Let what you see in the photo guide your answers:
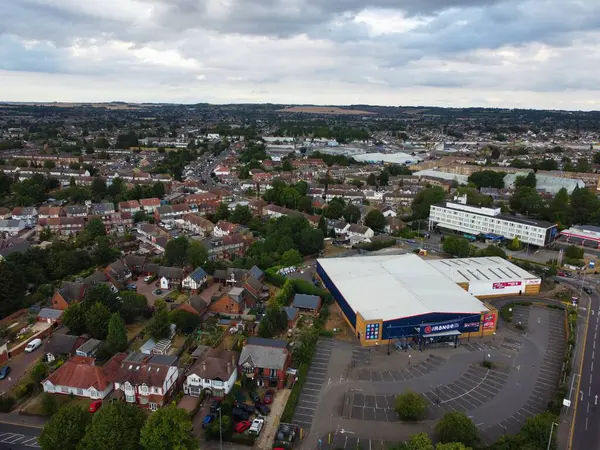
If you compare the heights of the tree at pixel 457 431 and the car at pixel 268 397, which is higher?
the tree at pixel 457 431

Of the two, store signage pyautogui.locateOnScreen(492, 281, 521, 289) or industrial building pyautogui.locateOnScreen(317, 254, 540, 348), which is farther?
store signage pyautogui.locateOnScreen(492, 281, 521, 289)

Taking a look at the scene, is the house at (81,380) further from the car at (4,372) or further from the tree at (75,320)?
the tree at (75,320)

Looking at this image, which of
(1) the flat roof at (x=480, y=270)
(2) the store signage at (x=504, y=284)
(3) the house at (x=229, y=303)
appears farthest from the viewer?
(1) the flat roof at (x=480, y=270)

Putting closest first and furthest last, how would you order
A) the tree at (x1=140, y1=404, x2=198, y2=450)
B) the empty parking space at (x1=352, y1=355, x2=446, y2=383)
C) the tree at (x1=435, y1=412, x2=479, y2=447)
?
the tree at (x1=140, y1=404, x2=198, y2=450) → the tree at (x1=435, y1=412, x2=479, y2=447) → the empty parking space at (x1=352, y1=355, x2=446, y2=383)

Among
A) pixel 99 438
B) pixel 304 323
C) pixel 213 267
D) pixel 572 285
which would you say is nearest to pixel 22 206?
pixel 213 267

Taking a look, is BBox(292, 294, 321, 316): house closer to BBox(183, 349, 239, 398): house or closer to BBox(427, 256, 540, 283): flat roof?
BBox(183, 349, 239, 398): house

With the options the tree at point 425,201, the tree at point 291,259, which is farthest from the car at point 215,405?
the tree at point 425,201

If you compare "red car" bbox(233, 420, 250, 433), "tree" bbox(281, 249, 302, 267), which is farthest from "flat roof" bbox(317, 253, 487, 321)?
"red car" bbox(233, 420, 250, 433)
